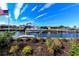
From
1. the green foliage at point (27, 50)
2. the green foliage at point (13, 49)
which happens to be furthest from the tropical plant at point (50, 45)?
the green foliage at point (13, 49)

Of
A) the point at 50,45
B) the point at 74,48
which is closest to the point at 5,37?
the point at 50,45

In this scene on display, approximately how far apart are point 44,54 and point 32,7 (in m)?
0.62

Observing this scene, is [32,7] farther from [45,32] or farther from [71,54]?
[71,54]

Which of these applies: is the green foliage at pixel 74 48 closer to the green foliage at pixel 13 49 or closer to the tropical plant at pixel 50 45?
the tropical plant at pixel 50 45

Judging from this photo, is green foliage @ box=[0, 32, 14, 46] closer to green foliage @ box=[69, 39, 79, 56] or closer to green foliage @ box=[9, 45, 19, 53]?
green foliage @ box=[9, 45, 19, 53]

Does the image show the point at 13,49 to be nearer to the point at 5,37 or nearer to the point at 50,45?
the point at 5,37

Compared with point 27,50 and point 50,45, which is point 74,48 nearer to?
point 50,45

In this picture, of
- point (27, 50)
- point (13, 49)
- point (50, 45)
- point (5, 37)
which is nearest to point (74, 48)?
point (50, 45)

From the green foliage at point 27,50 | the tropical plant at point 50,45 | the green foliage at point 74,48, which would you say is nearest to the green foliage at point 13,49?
the green foliage at point 27,50

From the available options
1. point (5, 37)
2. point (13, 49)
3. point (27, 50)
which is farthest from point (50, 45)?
point (5, 37)

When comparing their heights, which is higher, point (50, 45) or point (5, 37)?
point (5, 37)

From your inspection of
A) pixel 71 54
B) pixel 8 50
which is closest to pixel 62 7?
pixel 71 54

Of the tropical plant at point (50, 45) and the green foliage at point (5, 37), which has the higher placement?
the green foliage at point (5, 37)

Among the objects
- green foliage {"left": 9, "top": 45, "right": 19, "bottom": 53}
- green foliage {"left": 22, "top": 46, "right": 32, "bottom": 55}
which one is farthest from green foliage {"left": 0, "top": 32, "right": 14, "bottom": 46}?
green foliage {"left": 22, "top": 46, "right": 32, "bottom": 55}
